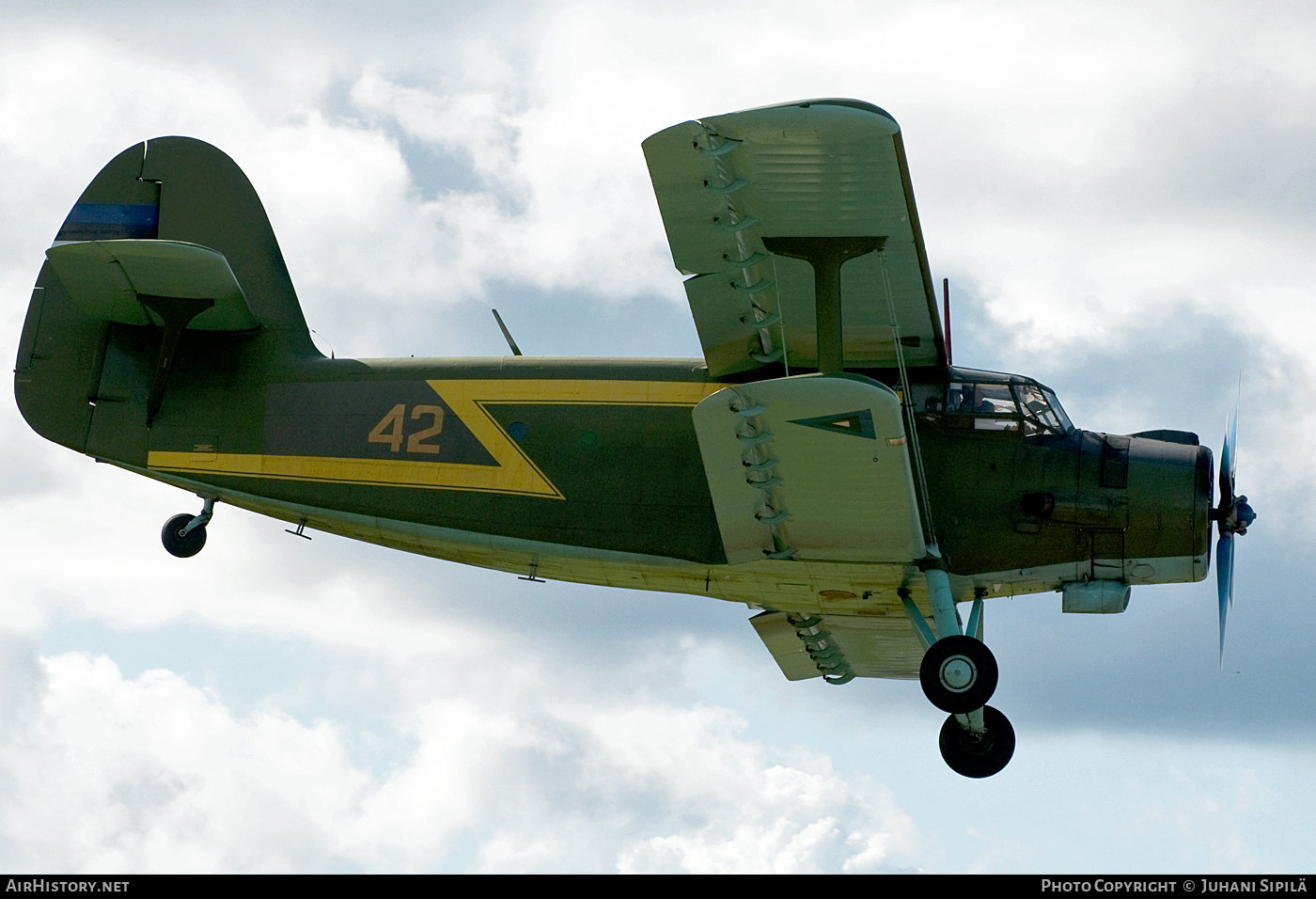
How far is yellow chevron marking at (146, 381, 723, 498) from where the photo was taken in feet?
40.0

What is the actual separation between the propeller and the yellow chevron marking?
12.8 feet

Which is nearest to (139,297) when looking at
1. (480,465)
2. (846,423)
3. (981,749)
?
(480,465)

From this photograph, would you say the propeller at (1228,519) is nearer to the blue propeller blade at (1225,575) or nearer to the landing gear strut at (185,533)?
the blue propeller blade at (1225,575)

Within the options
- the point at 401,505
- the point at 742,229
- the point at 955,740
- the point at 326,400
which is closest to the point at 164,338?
the point at 326,400

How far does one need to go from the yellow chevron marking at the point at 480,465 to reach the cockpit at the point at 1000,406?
1.76m

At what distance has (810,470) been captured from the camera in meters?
11.0

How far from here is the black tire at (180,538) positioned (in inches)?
518

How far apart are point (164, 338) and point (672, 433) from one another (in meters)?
4.35

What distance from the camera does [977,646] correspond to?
1143 centimetres

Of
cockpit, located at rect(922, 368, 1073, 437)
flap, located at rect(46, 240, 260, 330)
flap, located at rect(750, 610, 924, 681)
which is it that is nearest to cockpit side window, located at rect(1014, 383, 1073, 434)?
cockpit, located at rect(922, 368, 1073, 437)

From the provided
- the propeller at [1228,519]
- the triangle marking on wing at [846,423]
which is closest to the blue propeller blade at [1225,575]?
the propeller at [1228,519]

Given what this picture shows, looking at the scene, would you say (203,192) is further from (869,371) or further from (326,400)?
(869,371)

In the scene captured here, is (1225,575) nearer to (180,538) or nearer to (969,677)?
(969,677)

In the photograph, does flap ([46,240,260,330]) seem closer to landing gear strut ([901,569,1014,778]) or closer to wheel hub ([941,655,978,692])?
landing gear strut ([901,569,1014,778])
